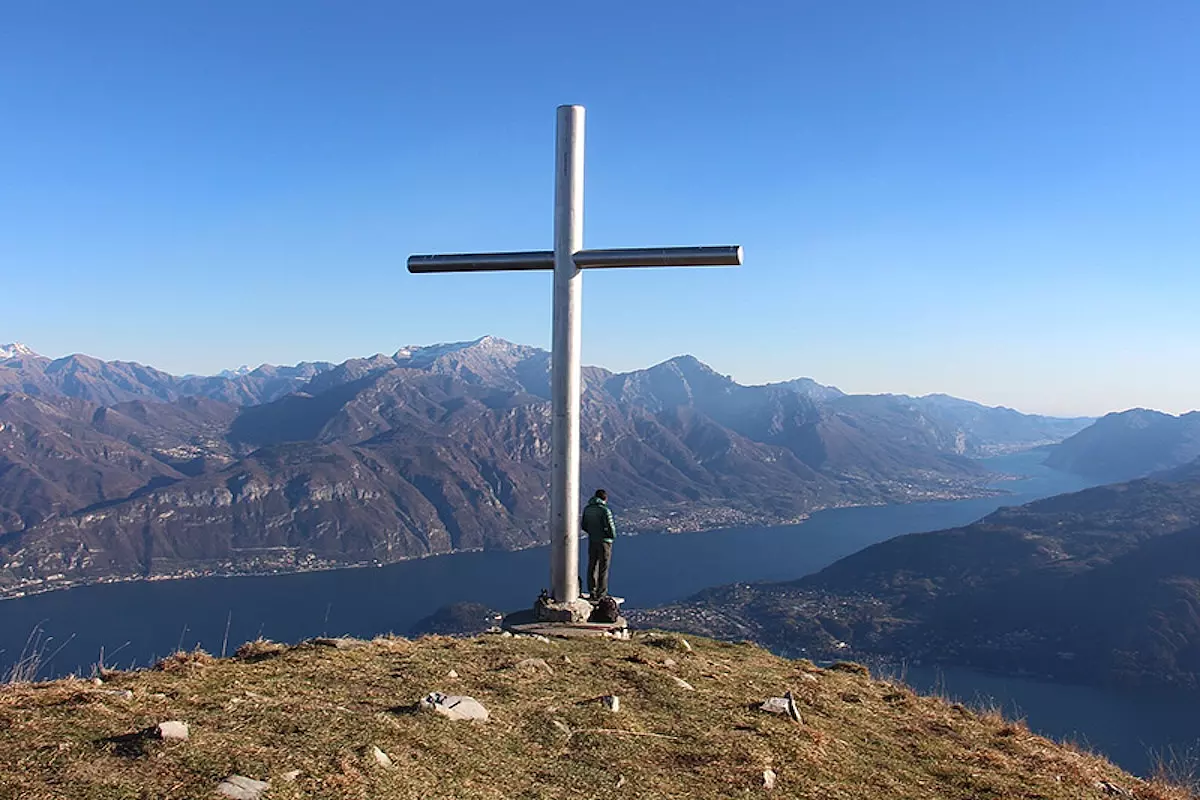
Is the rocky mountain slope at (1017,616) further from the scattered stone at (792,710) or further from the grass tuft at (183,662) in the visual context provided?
the grass tuft at (183,662)

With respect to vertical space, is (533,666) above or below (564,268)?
below

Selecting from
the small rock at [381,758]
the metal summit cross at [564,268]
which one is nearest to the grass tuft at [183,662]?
the small rock at [381,758]

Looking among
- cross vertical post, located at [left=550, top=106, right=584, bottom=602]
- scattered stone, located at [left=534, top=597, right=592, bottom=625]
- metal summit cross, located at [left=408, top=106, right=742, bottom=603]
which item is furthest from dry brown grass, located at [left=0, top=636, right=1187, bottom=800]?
metal summit cross, located at [left=408, top=106, right=742, bottom=603]

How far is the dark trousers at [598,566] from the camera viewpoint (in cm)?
1423

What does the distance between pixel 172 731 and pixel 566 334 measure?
9.07m

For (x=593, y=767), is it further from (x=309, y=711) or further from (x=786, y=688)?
(x=786, y=688)

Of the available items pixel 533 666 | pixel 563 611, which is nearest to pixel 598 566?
pixel 563 611

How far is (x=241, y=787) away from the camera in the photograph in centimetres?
513

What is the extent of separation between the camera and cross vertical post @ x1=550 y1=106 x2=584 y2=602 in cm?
1379

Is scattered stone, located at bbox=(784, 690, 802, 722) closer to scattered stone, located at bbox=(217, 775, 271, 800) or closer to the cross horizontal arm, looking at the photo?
scattered stone, located at bbox=(217, 775, 271, 800)

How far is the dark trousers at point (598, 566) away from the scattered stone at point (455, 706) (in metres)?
6.46

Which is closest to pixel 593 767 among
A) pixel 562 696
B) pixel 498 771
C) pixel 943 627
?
pixel 498 771

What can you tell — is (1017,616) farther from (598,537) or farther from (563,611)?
(563,611)

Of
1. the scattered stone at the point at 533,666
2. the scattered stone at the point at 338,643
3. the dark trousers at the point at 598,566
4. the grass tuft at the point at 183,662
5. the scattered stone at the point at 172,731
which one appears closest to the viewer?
the scattered stone at the point at 172,731
